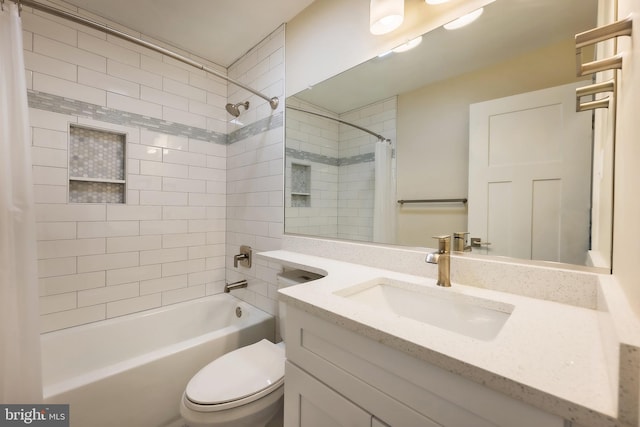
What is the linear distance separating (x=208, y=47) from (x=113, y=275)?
6.21ft

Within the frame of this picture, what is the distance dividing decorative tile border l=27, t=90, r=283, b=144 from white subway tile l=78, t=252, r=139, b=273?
3.10ft

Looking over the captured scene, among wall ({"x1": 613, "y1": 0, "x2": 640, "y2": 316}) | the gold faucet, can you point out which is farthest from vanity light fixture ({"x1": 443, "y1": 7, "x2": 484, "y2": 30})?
the gold faucet

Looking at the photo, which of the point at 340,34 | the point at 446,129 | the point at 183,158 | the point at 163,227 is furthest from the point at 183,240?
the point at 446,129

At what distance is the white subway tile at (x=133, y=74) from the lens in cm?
179

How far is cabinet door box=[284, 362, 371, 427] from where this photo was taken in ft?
2.24

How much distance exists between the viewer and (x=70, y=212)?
1.66 meters

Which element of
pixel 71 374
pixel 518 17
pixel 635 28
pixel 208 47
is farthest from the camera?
pixel 208 47

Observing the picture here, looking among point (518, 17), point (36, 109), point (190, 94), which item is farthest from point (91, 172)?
point (518, 17)

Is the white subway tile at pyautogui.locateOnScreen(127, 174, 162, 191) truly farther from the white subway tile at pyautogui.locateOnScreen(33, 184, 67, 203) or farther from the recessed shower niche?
the recessed shower niche

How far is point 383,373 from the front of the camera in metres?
0.62

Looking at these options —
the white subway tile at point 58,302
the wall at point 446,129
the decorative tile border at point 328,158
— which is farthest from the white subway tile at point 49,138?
the wall at point 446,129

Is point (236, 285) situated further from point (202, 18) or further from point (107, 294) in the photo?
point (202, 18)

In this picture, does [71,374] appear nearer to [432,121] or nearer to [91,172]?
[91,172]

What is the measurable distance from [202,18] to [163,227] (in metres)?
1.53
